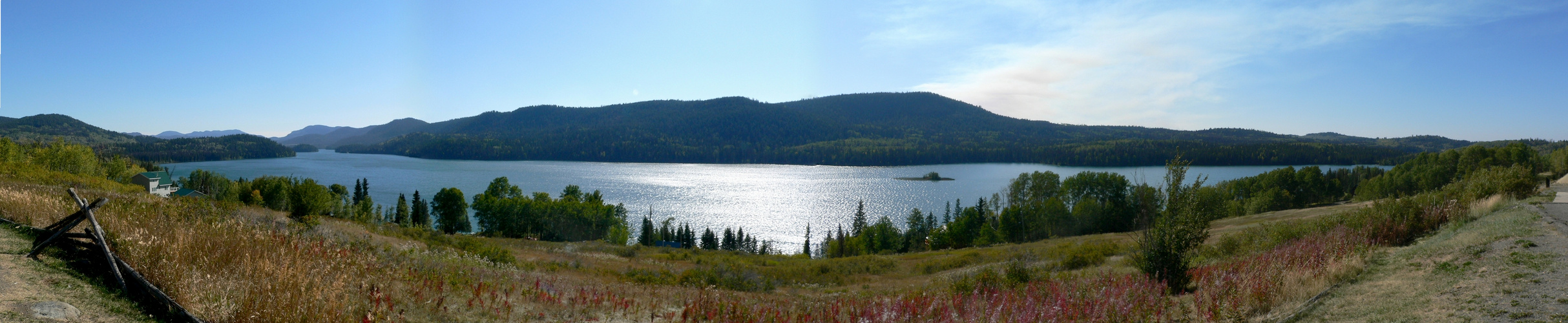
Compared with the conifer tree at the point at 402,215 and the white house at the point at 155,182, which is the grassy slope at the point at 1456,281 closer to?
the conifer tree at the point at 402,215

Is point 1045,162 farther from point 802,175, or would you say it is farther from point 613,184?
point 613,184

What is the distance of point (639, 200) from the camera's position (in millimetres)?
90125

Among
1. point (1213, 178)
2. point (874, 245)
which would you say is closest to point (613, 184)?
point (874, 245)

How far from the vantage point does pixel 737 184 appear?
122 metres

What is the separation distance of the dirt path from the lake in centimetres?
5708

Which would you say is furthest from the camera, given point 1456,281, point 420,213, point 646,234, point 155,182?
point 420,213

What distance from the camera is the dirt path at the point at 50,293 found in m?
4.61

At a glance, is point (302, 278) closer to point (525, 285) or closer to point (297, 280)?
point (297, 280)

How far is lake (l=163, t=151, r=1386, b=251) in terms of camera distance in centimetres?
7919

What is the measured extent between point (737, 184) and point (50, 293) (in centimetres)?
11712

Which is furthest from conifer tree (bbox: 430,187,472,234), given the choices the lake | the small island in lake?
the small island in lake

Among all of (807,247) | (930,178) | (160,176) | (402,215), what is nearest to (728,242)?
(807,247)

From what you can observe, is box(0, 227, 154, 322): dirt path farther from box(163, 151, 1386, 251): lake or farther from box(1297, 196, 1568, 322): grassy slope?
box(163, 151, 1386, 251): lake

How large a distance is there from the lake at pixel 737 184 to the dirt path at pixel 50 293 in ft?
187
